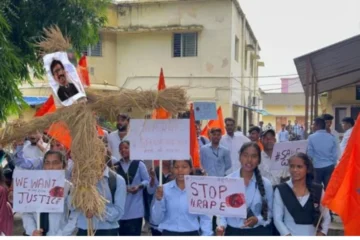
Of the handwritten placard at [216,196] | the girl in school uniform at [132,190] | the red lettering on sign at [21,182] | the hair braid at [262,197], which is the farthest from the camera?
the girl in school uniform at [132,190]

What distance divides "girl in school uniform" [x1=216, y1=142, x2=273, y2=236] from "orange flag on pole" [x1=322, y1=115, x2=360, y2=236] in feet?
1.48

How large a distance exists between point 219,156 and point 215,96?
40.2 ft

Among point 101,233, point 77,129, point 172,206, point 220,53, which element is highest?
point 220,53

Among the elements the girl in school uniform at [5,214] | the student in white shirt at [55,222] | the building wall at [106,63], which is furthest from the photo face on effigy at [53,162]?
the building wall at [106,63]

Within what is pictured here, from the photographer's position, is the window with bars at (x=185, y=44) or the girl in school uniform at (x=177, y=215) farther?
the window with bars at (x=185, y=44)

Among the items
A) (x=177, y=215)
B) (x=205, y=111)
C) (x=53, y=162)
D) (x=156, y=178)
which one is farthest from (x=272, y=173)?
(x=53, y=162)

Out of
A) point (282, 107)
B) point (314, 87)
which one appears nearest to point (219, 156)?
point (314, 87)

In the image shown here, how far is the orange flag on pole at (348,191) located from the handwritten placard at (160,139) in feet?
3.99

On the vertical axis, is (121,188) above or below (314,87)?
below

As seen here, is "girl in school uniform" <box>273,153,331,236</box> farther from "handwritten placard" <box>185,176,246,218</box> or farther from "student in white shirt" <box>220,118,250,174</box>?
"student in white shirt" <box>220,118,250,174</box>

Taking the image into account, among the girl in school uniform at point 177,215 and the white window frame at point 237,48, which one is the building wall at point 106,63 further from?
the girl in school uniform at point 177,215

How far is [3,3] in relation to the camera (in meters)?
5.85

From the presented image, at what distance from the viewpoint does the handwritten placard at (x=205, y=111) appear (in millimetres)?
7562

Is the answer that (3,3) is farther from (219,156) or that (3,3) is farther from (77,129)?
(219,156)
